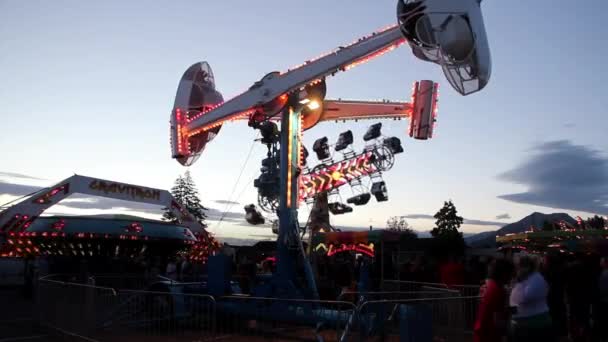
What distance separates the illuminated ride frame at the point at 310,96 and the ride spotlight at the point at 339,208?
13115 mm

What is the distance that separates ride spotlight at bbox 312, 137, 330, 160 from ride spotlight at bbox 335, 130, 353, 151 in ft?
2.14

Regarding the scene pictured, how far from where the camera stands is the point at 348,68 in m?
14.1

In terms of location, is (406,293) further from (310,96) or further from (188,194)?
(188,194)

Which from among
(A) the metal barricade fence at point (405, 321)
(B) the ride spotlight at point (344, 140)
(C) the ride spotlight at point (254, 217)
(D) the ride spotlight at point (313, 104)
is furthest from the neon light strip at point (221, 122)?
(B) the ride spotlight at point (344, 140)

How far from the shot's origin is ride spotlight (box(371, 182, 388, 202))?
2777cm

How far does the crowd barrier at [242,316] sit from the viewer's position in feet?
26.9

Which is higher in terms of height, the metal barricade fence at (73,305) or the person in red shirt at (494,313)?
the person in red shirt at (494,313)

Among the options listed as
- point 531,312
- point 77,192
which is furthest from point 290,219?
point 531,312

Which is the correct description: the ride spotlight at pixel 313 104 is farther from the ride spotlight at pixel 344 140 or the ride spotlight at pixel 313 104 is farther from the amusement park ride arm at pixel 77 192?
the ride spotlight at pixel 344 140

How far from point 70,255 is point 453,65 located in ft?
55.2

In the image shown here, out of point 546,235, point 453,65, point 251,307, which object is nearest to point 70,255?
point 251,307

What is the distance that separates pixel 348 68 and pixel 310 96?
1.91 metres

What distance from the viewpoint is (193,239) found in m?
22.9

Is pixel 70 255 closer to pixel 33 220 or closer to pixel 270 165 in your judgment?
pixel 33 220
